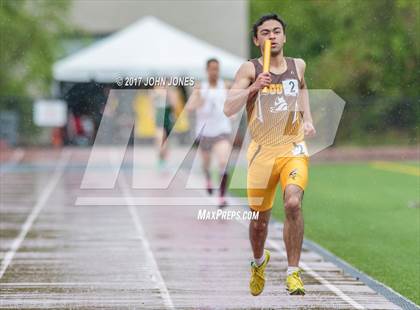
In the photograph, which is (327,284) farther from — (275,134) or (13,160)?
(13,160)

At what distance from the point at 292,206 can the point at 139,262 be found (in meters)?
3.78

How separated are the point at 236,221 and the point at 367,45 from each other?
18.9 metres

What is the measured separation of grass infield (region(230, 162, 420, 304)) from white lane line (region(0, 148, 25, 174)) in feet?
20.2

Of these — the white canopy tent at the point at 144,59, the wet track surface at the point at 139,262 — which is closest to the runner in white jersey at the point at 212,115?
the wet track surface at the point at 139,262

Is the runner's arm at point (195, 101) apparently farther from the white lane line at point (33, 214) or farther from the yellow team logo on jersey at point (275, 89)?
the yellow team logo on jersey at point (275, 89)

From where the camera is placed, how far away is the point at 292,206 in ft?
28.8

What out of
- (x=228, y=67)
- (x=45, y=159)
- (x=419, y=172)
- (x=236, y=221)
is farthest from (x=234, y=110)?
(x=45, y=159)

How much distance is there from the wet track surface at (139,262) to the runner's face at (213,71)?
6.77 feet

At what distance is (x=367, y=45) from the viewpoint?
34.5 m

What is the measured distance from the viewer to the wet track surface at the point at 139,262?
9.85 metres

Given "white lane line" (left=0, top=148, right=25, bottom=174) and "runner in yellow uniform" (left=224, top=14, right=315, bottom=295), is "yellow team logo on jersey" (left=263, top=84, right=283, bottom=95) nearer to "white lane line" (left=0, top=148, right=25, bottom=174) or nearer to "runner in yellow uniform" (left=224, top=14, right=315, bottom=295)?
"runner in yellow uniform" (left=224, top=14, right=315, bottom=295)

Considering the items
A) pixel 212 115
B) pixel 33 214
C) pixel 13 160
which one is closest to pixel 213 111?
pixel 212 115

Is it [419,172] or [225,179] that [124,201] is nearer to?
[225,179]

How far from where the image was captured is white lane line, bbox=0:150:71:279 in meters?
12.3
